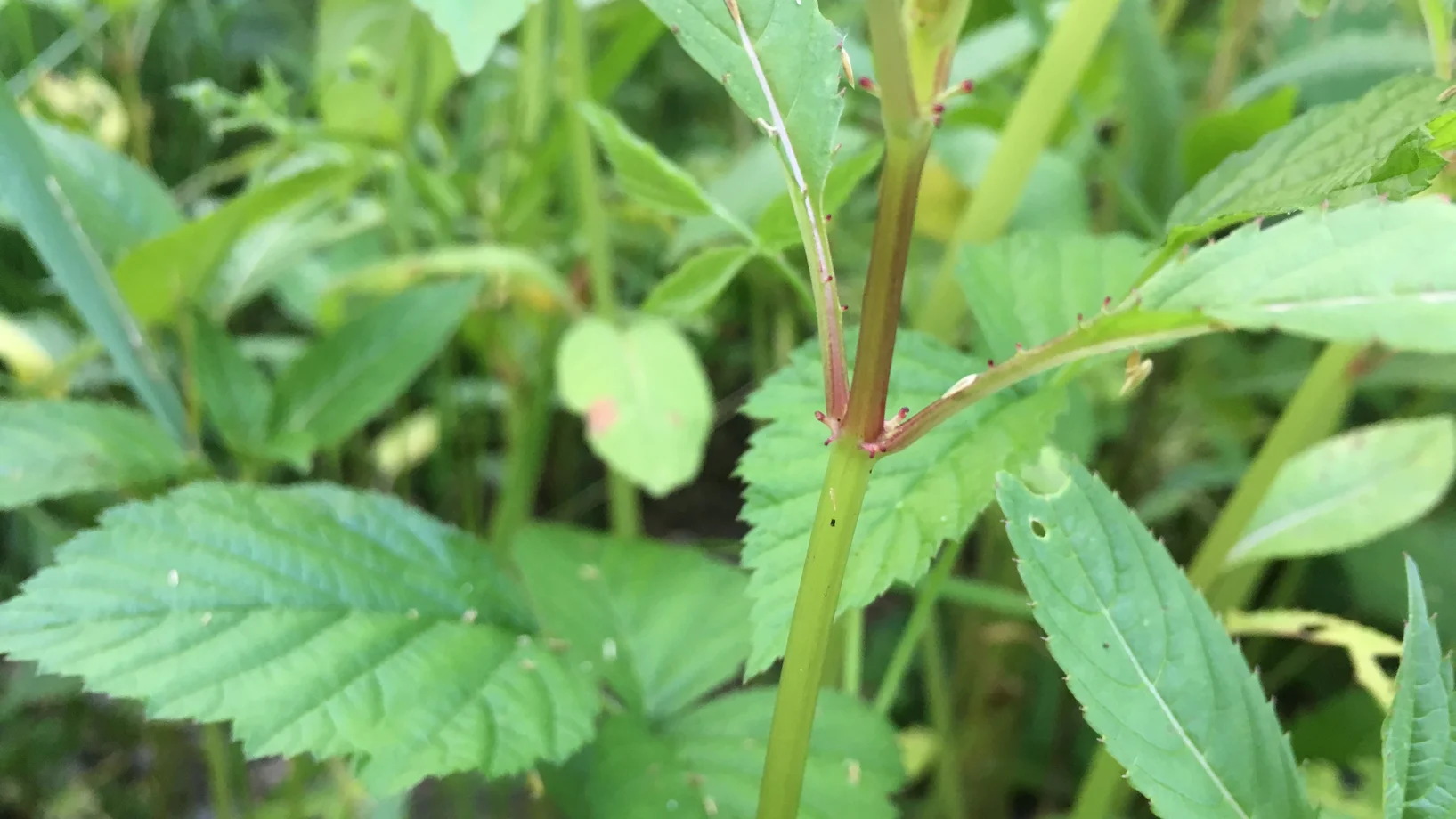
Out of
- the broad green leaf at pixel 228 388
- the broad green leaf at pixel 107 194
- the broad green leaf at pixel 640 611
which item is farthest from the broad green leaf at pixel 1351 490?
the broad green leaf at pixel 107 194

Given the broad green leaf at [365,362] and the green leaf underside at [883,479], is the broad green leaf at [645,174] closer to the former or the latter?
the green leaf underside at [883,479]

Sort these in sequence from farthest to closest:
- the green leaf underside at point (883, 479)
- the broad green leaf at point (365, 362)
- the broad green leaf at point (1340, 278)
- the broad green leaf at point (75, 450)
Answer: the broad green leaf at point (365, 362)
the broad green leaf at point (75, 450)
the green leaf underside at point (883, 479)
the broad green leaf at point (1340, 278)

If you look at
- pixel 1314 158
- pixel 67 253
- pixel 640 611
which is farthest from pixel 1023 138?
pixel 67 253

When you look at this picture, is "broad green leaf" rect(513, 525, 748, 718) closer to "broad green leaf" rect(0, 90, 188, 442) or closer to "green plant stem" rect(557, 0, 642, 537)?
"green plant stem" rect(557, 0, 642, 537)

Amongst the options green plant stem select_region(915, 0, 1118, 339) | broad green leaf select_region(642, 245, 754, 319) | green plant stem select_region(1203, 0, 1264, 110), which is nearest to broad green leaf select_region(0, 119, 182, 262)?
broad green leaf select_region(642, 245, 754, 319)

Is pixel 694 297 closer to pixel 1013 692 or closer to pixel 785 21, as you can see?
pixel 785 21

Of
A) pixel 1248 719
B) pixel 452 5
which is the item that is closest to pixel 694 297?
pixel 452 5
